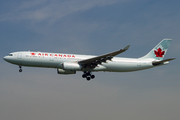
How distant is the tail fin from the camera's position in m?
45.1

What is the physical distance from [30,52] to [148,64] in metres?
19.9

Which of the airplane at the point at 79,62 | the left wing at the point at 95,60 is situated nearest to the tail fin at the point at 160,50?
the airplane at the point at 79,62

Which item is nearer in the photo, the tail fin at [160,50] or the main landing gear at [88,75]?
the main landing gear at [88,75]

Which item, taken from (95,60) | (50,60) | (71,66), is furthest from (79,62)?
(50,60)

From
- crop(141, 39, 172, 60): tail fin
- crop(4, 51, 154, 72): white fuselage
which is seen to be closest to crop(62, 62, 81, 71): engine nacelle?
crop(4, 51, 154, 72): white fuselage

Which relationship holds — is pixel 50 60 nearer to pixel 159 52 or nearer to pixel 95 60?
pixel 95 60

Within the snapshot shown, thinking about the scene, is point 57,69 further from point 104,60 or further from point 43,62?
point 104,60

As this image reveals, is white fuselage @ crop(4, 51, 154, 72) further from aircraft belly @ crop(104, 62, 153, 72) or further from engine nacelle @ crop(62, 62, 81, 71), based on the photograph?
engine nacelle @ crop(62, 62, 81, 71)

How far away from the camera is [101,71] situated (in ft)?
132

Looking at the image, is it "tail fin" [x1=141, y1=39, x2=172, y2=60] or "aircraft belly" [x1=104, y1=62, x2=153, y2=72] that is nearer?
"aircraft belly" [x1=104, y1=62, x2=153, y2=72]

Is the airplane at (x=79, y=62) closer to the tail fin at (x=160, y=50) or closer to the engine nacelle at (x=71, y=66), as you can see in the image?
the engine nacelle at (x=71, y=66)

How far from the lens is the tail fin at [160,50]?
45125 mm

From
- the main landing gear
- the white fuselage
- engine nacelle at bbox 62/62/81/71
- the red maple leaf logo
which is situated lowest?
the main landing gear

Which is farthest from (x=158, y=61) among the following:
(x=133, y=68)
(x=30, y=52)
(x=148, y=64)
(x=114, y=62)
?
(x=30, y=52)
